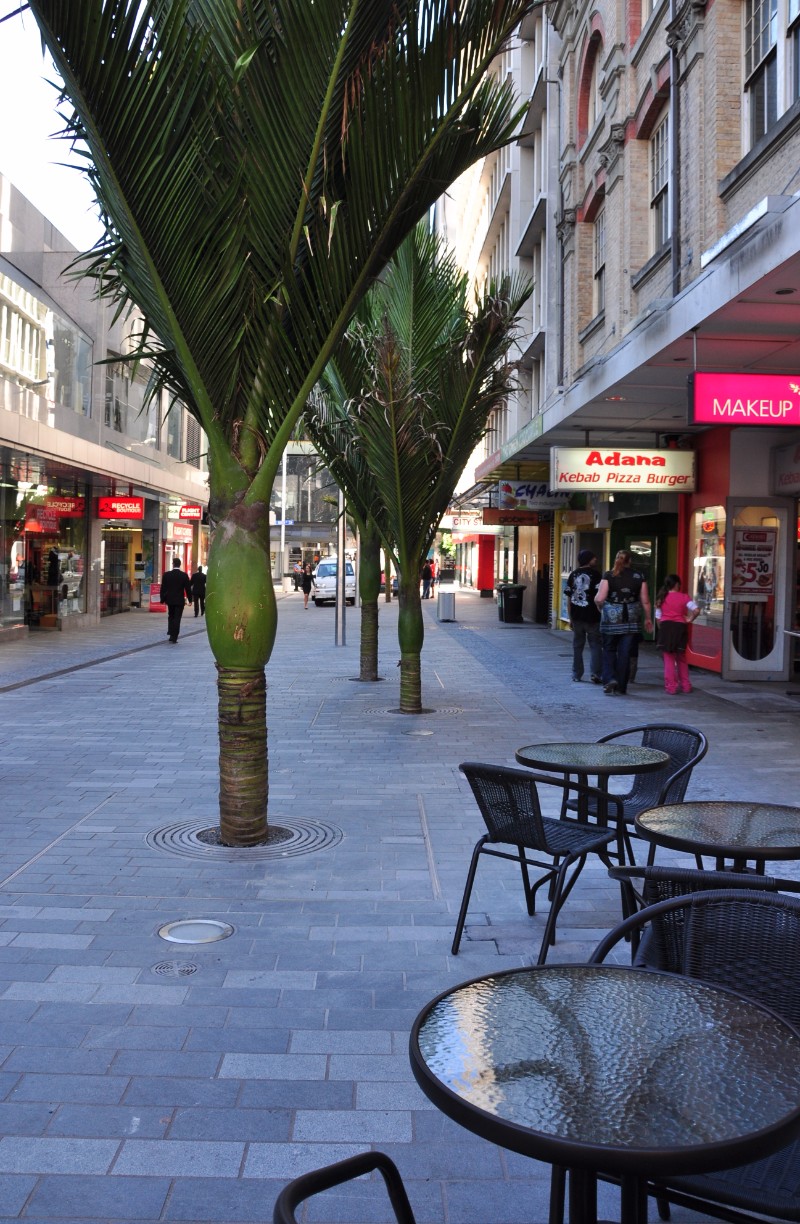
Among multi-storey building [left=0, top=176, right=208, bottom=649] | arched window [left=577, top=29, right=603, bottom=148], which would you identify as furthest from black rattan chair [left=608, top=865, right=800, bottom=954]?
arched window [left=577, top=29, right=603, bottom=148]

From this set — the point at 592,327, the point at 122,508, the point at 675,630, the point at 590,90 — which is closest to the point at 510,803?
the point at 675,630

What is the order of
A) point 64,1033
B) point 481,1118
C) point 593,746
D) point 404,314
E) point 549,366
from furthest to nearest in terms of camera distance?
point 549,366 → point 404,314 → point 593,746 → point 64,1033 → point 481,1118

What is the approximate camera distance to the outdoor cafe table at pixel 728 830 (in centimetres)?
386

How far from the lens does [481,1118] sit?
200 centimetres

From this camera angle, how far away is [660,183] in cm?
1502

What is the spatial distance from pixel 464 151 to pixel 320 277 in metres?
1.06

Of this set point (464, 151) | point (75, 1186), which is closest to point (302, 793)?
point (464, 151)

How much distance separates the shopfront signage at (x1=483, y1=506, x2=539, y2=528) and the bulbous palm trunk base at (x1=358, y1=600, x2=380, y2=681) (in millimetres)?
12824

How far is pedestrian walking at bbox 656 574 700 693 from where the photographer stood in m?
13.5

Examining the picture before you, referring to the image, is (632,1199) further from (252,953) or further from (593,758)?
(593,758)

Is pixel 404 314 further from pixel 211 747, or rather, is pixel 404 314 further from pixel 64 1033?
pixel 64 1033

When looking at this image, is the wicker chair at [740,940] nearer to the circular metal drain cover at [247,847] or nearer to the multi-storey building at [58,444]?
the circular metal drain cover at [247,847]

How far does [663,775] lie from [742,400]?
503cm

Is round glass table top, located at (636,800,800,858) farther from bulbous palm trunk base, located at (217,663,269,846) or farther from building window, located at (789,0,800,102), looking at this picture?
building window, located at (789,0,800,102)
